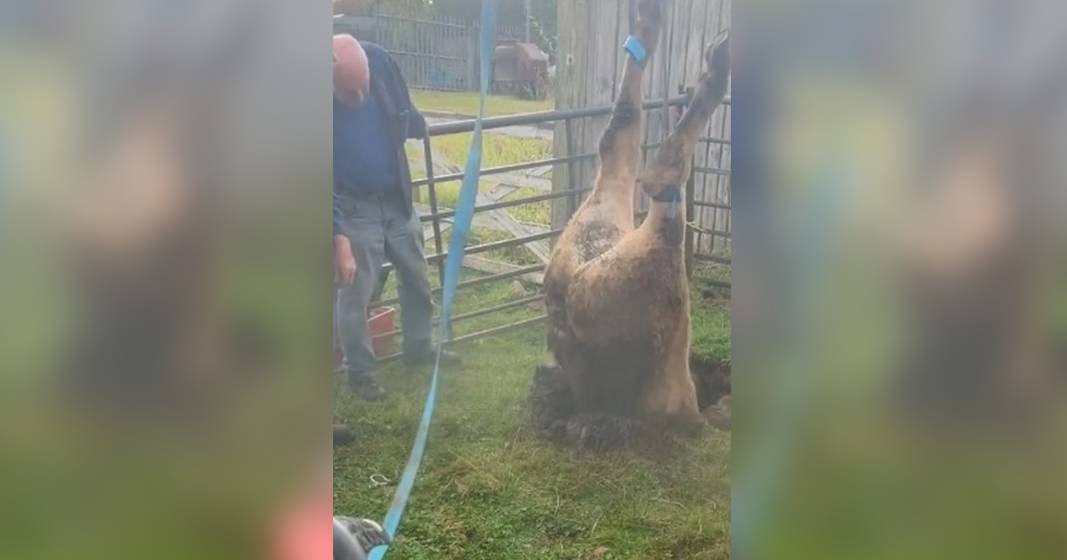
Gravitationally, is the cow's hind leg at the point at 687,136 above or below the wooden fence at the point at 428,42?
below

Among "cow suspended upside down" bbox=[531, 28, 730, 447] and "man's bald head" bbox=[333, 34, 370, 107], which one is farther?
"cow suspended upside down" bbox=[531, 28, 730, 447]

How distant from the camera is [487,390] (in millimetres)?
3000

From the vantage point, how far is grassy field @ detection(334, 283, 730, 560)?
2977 millimetres

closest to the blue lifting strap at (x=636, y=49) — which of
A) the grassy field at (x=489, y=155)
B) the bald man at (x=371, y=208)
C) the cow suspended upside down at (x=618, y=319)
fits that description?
the cow suspended upside down at (x=618, y=319)

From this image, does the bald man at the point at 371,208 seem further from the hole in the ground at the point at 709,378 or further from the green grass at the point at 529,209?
the hole in the ground at the point at 709,378
